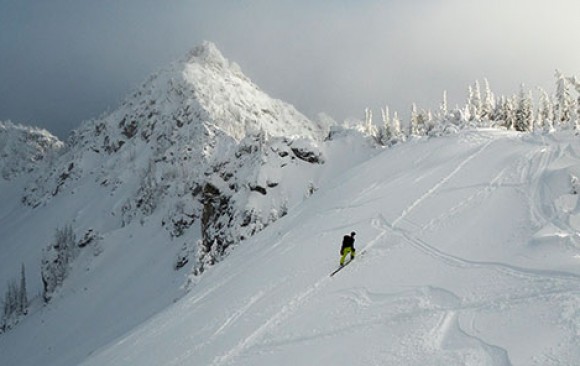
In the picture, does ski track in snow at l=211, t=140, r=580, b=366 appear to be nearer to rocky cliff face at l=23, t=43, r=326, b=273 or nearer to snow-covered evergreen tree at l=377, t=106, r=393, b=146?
rocky cliff face at l=23, t=43, r=326, b=273

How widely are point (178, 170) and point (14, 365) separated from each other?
80.0m

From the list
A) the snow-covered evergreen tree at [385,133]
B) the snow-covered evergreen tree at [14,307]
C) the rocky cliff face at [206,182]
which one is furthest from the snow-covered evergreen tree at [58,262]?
the snow-covered evergreen tree at [385,133]

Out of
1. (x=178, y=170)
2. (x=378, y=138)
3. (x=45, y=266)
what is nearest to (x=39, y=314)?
(x=45, y=266)

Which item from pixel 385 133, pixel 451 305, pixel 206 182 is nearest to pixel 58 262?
pixel 206 182

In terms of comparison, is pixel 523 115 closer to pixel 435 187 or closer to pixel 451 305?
pixel 435 187

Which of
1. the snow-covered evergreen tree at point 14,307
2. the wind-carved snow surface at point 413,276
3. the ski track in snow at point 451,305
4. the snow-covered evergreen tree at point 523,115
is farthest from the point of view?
the snow-covered evergreen tree at point 14,307

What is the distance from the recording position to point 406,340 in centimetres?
1099

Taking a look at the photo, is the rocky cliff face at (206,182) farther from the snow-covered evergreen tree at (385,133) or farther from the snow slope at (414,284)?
the snow slope at (414,284)

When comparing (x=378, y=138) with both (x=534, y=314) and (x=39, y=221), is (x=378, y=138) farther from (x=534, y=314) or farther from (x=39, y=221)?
(x=39, y=221)

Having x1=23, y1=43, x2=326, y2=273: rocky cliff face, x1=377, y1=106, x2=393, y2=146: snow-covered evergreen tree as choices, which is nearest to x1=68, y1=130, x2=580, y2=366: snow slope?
x1=23, y1=43, x2=326, y2=273: rocky cliff face


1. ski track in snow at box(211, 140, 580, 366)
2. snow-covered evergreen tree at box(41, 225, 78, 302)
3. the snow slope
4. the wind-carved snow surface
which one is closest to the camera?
ski track in snow at box(211, 140, 580, 366)

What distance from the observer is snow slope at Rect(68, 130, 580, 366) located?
10.6m

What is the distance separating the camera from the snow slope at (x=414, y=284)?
10.6 metres

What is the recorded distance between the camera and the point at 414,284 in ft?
45.6
